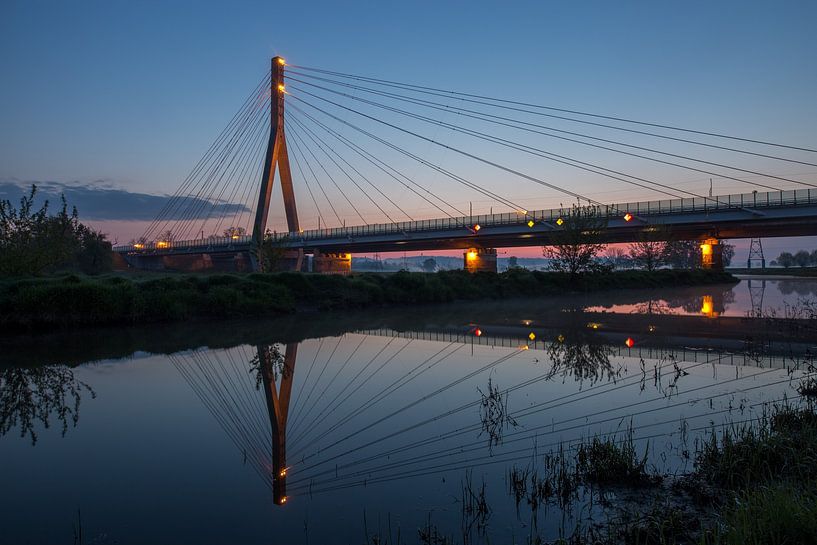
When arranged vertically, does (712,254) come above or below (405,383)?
above

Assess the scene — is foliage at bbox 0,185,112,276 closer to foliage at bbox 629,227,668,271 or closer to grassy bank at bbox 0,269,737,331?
grassy bank at bbox 0,269,737,331

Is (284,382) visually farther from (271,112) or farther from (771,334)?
(271,112)

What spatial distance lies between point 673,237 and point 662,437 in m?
54.3

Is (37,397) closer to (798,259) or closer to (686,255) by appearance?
(686,255)

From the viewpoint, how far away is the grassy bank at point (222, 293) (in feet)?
52.3

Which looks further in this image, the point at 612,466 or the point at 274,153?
the point at 274,153

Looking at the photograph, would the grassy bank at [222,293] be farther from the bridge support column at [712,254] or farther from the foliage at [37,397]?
the bridge support column at [712,254]

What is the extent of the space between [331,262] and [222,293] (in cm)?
5051

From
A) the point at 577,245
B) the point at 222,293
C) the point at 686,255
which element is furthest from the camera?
the point at 686,255

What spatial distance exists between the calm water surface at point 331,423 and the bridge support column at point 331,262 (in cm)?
5382

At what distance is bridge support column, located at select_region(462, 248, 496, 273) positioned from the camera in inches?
2446

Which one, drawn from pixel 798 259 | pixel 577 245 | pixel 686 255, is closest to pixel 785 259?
pixel 798 259

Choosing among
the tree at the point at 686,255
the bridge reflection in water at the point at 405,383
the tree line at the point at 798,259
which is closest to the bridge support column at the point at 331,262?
the bridge reflection in water at the point at 405,383

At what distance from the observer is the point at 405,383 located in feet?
29.8
